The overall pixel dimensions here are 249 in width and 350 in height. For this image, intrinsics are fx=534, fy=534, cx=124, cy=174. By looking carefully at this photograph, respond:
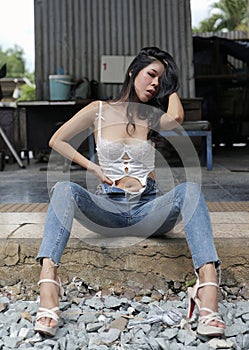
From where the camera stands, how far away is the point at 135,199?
A: 2480 mm

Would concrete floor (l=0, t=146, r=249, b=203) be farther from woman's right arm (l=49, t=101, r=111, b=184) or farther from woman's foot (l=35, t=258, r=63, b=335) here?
woman's foot (l=35, t=258, r=63, b=335)

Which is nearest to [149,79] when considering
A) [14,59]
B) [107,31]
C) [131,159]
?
[131,159]

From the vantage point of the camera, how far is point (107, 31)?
7.48 m

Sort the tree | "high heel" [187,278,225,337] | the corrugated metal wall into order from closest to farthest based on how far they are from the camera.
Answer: "high heel" [187,278,225,337], the corrugated metal wall, the tree

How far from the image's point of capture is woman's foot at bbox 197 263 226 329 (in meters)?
2.03

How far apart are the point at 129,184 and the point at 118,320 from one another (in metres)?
0.62

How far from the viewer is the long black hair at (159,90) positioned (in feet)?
7.99

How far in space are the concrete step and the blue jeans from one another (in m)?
0.08

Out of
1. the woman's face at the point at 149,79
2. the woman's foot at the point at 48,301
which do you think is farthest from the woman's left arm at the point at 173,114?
the woman's foot at the point at 48,301

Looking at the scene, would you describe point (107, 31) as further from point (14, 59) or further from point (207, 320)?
point (14, 59)

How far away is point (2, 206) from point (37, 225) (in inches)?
32.9

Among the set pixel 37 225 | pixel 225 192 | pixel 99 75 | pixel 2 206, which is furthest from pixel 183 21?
pixel 37 225

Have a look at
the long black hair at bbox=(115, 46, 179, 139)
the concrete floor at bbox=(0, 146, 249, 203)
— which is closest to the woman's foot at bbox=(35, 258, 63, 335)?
the long black hair at bbox=(115, 46, 179, 139)

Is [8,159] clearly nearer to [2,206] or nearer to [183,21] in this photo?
[183,21]
